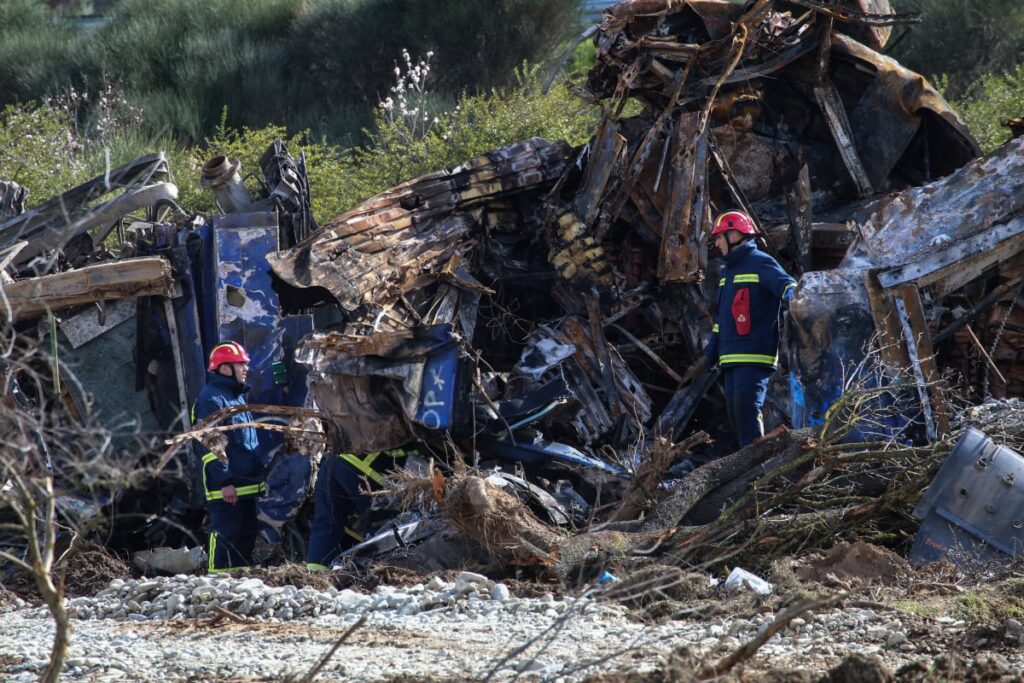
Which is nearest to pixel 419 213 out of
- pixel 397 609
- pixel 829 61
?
pixel 829 61

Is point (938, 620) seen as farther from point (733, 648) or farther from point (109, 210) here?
point (109, 210)

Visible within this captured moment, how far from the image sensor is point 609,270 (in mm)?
8984

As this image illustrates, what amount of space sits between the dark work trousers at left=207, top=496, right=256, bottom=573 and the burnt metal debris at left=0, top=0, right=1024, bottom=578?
0.87 m

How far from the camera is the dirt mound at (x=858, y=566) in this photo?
5535 mm

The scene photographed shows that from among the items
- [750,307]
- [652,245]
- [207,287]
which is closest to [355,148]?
[207,287]

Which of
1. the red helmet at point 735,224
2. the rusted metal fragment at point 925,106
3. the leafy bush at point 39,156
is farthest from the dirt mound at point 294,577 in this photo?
the leafy bush at point 39,156

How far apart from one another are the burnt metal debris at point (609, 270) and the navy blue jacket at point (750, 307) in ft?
0.48

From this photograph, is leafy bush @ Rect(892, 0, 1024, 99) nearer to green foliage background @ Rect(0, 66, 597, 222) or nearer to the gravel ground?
green foliage background @ Rect(0, 66, 597, 222)

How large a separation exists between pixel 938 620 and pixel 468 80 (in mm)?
18009

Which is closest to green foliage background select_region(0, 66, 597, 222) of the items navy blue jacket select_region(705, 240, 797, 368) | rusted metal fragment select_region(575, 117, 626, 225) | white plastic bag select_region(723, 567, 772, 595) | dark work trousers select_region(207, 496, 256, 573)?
rusted metal fragment select_region(575, 117, 626, 225)

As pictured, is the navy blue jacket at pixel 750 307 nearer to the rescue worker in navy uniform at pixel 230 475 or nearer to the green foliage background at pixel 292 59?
the rescue worker in navy uniform at pixel 230 475

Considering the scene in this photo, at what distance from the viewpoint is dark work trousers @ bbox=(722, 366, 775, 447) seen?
7238 mm

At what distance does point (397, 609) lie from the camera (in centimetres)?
540

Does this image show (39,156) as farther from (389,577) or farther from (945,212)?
(945,212)
